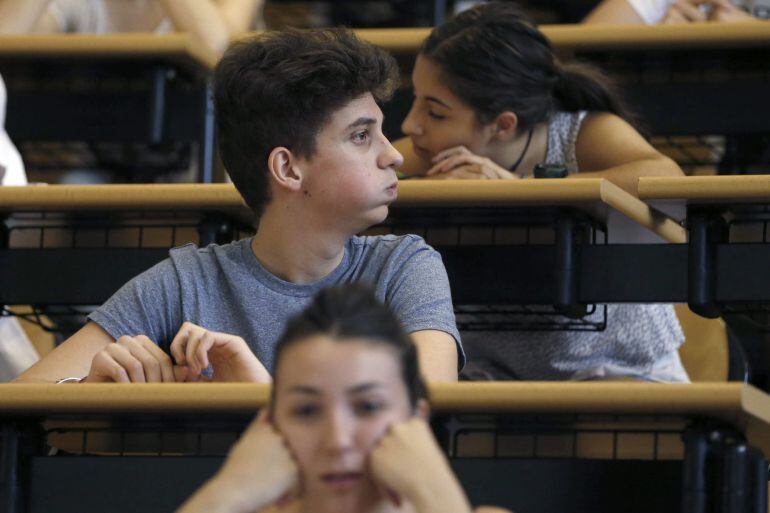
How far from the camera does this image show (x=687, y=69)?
2484 mm

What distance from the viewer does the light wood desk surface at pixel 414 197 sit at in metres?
1.92

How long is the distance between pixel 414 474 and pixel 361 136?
0.92 metres

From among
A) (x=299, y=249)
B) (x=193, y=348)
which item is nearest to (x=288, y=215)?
(x=299, y=249)

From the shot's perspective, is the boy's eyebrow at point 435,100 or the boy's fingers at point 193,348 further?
the boy's eyebrow at point 435,100

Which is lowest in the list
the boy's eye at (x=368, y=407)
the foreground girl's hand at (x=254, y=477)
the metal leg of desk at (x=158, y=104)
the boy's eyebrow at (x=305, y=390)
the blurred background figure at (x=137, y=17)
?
the foreground girl's hand at (x=254, y=477)

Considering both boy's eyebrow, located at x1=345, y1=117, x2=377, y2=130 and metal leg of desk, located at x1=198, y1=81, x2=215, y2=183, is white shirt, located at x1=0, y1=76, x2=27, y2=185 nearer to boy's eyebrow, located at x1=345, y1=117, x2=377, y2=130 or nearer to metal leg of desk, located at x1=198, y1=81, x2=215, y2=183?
metal leg of desk, located at x1=198, y1=81, x2=215, y2=183

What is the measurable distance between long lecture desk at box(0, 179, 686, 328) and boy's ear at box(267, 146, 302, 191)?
0.34 feet

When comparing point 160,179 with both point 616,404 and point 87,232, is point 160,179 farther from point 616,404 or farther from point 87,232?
point 616,404

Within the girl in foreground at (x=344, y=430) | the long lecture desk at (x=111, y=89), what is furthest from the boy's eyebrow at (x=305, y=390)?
the long lecture desk at (x=111, y=89)

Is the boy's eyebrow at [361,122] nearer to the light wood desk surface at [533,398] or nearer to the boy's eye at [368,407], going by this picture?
the light wood desk surface at [533,398]

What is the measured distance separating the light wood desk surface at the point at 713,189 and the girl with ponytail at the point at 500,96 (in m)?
0.54

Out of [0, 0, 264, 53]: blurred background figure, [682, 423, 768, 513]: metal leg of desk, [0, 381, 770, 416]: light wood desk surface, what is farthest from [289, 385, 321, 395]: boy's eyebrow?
[0, 0, 264, 53]: blurred background figure

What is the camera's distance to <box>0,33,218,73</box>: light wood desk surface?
2377mm

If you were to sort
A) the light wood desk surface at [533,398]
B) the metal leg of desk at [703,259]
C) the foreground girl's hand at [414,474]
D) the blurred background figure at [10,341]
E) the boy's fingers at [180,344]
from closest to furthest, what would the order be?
the foreground girl's hand at [414,474] < the light wood desk surface at [533,398] < the boy's fingers at [180,344] < the metal leg of desk at [703,259] < the blurred background figure at [10,341]
